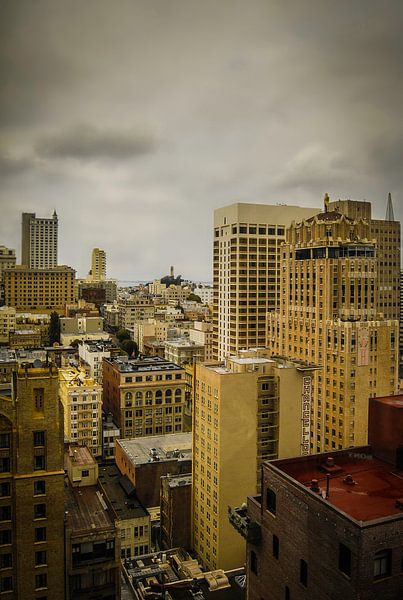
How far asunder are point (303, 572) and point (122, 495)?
777 inches

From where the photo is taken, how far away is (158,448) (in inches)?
1156

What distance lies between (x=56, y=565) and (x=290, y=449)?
11.9 metres

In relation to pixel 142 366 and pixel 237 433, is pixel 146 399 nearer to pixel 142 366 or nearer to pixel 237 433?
pixel 142 366

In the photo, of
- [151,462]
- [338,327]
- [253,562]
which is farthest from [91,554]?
[338,327]

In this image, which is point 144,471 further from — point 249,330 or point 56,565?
point 249,330

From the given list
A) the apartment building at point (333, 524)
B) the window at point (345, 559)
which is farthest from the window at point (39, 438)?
the window at point (345, 559)

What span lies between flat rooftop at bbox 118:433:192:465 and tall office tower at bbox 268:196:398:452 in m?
7.20

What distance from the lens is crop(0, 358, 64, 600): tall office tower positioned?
13.9 m

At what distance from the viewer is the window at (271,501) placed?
998 cm

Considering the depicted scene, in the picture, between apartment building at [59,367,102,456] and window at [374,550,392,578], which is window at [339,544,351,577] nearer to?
window at [374,550,392,578]

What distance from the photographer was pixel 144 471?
26.6 meters

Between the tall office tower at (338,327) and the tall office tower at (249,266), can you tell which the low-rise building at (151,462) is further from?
the tall office tower at (249,266)

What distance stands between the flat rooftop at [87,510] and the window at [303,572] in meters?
8.89

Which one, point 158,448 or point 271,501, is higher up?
point 271,501
